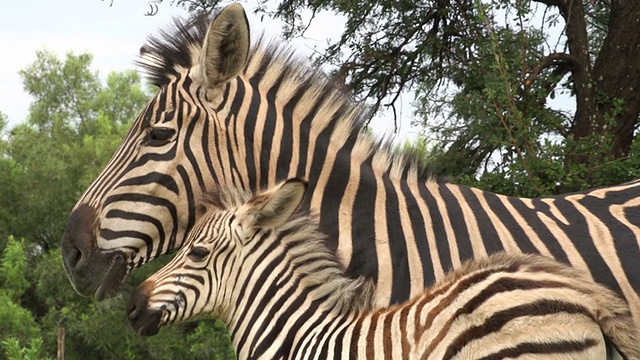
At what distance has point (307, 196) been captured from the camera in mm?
4613

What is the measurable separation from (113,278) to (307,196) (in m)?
1.16

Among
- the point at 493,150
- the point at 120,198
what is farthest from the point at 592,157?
the point at 120,198

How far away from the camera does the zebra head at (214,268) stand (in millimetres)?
3824

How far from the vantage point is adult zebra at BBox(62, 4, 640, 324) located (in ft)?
14.5

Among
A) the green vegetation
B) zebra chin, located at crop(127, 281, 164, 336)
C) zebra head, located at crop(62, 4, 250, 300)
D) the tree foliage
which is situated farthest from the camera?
the tree foliage

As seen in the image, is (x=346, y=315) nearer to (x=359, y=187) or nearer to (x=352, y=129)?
(x=359, y=187)

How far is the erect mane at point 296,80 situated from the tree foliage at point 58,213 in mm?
9111

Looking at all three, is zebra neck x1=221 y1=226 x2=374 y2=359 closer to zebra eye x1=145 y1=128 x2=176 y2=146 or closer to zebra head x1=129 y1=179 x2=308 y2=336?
zebra head x1=129 y1=179 x2=308 y2=336

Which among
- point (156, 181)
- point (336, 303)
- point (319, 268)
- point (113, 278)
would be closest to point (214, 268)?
point (319, 268)

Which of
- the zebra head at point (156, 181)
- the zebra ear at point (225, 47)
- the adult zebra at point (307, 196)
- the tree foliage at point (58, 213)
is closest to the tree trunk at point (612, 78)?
the adult zebra at point (307, 196)

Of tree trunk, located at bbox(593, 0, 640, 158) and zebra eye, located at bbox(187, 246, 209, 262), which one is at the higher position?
tree trunk, located at bbox(593, 0, 640, 158)

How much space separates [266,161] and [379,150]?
62 centimetres

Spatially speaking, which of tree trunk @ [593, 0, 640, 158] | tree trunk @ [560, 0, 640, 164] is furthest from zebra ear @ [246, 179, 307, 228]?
tree trunk @ [593, 0, 640, 158]

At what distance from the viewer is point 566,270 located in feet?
10.4
